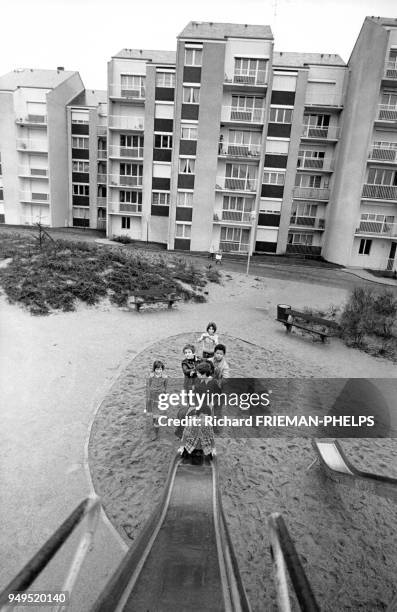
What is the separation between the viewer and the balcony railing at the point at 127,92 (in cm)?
3409

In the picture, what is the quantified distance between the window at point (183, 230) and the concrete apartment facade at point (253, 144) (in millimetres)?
92

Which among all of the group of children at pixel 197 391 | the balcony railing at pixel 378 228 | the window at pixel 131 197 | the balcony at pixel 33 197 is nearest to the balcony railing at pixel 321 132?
the balcony railing at pixel 378 228

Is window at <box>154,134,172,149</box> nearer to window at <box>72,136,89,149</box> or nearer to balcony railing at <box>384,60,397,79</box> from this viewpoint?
window at <box>72,136,89,149</box>

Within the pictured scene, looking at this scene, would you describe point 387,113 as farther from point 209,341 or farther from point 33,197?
point 33,197

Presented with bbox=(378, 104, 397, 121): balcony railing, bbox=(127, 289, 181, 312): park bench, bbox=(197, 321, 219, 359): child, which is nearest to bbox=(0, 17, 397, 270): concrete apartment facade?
bbox=(378, 104, 397, 121): balcony railing

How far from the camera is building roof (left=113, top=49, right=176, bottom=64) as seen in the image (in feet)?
110

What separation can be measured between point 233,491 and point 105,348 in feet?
21.8

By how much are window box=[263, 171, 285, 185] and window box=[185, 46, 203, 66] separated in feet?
35.1

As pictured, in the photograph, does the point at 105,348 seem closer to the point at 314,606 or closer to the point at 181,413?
the point at 181,413

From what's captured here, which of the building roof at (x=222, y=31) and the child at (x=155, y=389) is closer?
the child at (x=155, y=389)

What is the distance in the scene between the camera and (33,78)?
41344mm

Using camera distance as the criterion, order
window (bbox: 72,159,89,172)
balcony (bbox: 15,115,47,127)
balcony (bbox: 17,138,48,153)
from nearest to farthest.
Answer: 1. balcony (bbox: 15,115,47,127)
2. balcony (bbox: 17,138,48,153)
3. window (bbox: 72,159,89,172)

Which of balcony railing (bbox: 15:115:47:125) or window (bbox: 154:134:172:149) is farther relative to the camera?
balcony railing (bbox: 15:115:47:125)

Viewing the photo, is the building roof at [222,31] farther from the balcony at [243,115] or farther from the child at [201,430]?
the child at [201,430]
